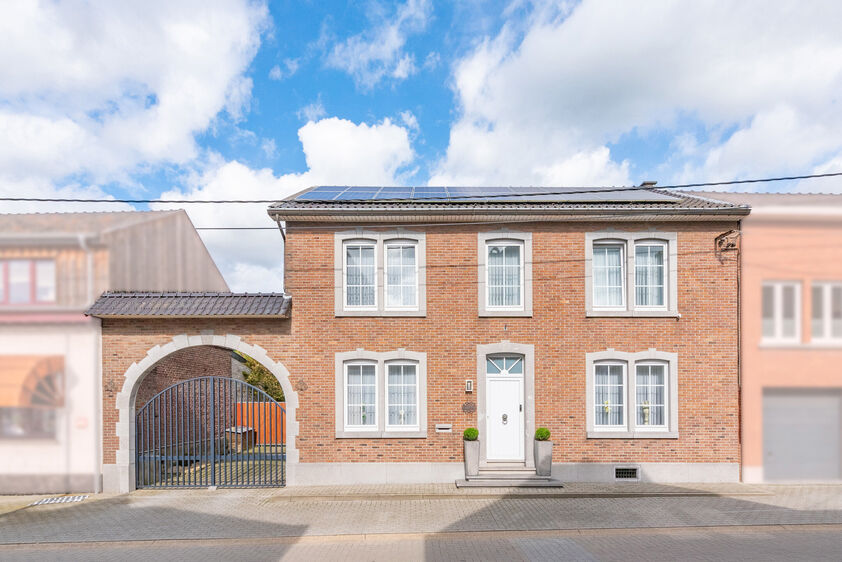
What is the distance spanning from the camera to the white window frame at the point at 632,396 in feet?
37.7

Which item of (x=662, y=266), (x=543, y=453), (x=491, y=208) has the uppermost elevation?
(x=491, y=208)

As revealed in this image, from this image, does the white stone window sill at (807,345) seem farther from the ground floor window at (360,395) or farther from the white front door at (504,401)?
the ground floor window at (360,395)

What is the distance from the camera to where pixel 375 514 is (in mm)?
9555

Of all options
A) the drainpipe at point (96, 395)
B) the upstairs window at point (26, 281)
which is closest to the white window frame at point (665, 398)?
the drainpipe at point (96, 395)

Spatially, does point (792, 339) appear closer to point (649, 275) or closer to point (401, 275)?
point (649, 275)

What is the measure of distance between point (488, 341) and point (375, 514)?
4597 mm

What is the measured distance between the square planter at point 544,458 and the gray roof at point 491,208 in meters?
5.49

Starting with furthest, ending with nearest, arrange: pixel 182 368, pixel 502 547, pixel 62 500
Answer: pixel 182 368, pixel 62 500, pixel 502 547

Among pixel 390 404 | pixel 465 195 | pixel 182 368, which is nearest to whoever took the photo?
pixel 390 404

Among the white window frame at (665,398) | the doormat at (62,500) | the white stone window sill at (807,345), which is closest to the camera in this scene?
the white stone window sill at (807,345)

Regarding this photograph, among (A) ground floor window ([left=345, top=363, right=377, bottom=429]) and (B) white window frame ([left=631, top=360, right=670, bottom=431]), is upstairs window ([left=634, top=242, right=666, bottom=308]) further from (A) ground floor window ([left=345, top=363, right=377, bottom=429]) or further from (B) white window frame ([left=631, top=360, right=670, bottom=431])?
(A) ground floor window ([left=345, top=363, right=377, bottom=429])

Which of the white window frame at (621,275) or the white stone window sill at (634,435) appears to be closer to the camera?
the white stone window sill at (634,435)

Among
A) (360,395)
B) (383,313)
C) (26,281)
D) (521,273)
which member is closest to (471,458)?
(360,395)

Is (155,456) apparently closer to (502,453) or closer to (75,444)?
(75,444)
